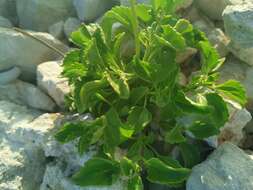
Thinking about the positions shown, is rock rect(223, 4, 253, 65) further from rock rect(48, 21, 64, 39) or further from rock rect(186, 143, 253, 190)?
rock rect(48, 21, 64, 39)

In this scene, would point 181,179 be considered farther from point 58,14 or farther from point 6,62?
point 58,14

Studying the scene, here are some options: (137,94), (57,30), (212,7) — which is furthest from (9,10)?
(137,94)

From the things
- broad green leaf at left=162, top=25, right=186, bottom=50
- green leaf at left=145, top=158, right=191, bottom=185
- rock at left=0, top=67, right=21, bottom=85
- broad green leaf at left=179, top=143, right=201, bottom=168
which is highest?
broad green leaf at left=162, top=25, right=186, bottom=50

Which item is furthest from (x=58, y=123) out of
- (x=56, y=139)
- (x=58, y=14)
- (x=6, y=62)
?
(x=58, y=14)

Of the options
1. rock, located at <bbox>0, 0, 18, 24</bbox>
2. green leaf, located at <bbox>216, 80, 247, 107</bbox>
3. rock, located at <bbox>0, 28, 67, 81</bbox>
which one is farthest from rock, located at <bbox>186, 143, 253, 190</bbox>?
rock, located at <bbox>0, 0, 18, 24</bbox>

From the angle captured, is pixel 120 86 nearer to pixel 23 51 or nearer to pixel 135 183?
pixel 135 183
